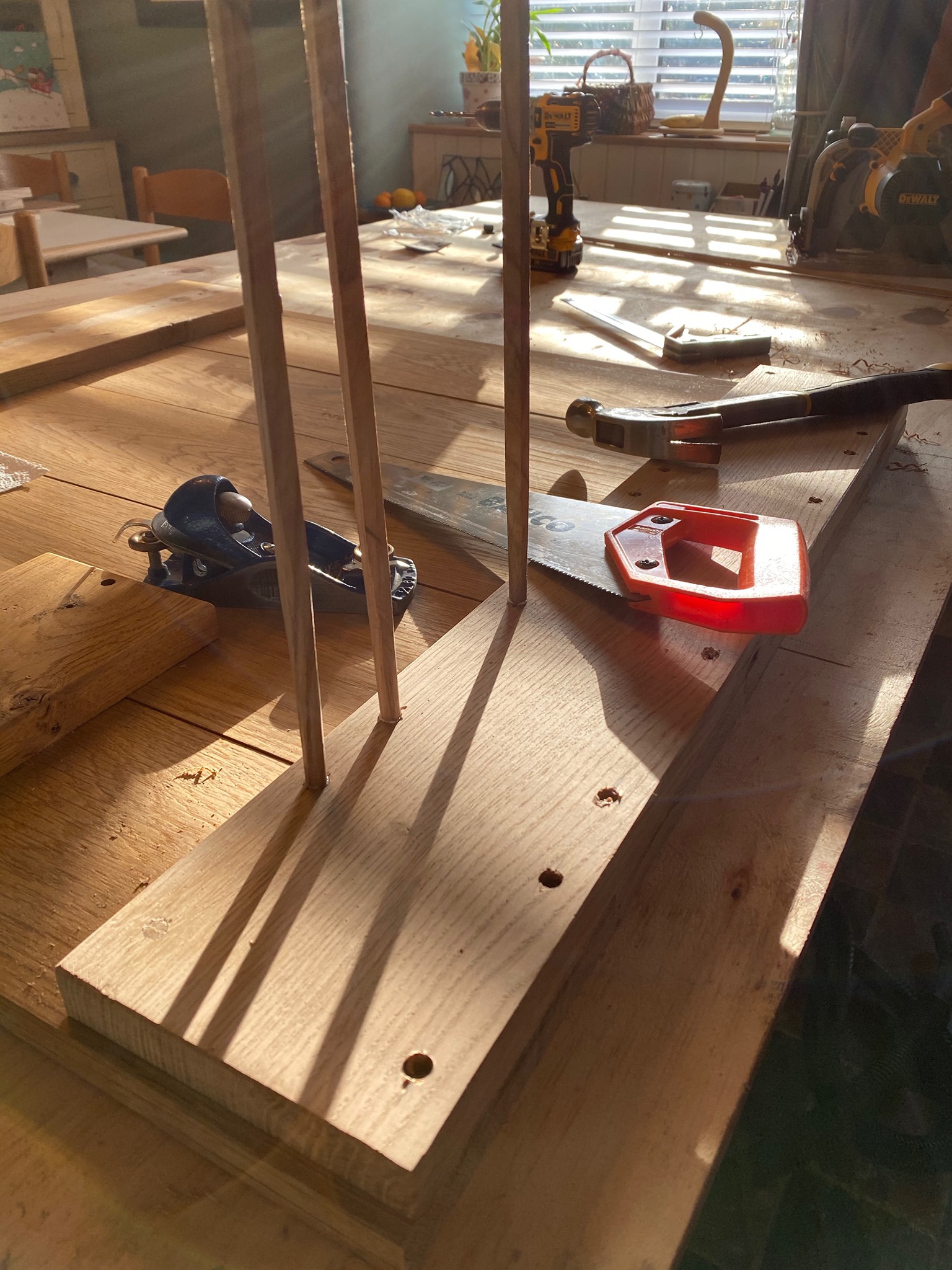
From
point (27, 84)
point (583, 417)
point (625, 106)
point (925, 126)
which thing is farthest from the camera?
point (27, 84)

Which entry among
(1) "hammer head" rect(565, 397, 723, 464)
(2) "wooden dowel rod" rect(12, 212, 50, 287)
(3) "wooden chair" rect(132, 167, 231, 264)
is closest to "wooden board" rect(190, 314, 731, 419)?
(1) "hammer head" rect(565, 397, 723, 464)

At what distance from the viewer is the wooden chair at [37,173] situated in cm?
271

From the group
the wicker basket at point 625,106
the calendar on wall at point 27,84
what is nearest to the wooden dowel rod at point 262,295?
the wicker basket at point 625,106

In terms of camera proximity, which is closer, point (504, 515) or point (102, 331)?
point (504, 515)

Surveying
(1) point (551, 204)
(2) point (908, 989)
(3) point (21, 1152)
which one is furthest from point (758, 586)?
(1) point (551, 204)

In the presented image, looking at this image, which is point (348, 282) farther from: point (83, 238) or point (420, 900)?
point (83, 238)

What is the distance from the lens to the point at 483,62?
12.2 feet

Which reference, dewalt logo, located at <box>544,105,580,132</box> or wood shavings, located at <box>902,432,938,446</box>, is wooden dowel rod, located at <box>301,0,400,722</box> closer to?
wood shavings, located at <box>902,432,938,446</box>

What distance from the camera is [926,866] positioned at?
40.9 inches

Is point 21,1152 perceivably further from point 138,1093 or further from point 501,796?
point 501,796

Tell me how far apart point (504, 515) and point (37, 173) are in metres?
2.80

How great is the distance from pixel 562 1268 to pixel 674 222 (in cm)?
203

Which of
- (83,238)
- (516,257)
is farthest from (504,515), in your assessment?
(83,238)

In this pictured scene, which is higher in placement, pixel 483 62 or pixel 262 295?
pixel 483 62
